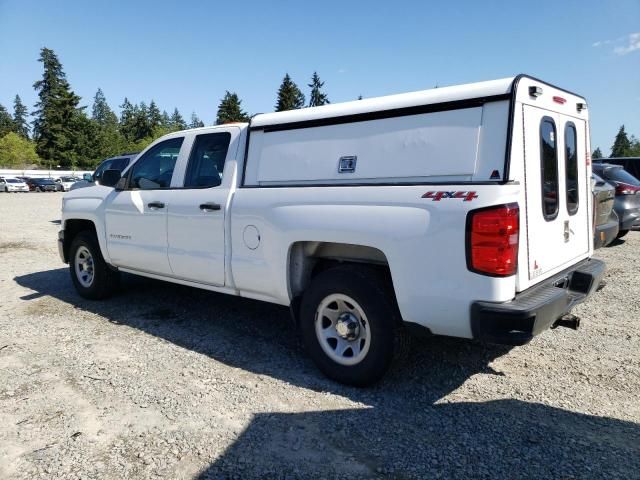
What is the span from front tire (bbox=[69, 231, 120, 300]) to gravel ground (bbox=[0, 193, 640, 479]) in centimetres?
67

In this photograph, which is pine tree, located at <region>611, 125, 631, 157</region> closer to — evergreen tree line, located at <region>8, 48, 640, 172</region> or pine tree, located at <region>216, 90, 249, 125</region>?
evergreen tree line, located at <region>8, 48, 640, 172</region>

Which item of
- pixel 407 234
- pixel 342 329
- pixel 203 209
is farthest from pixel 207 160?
pixel 407 234

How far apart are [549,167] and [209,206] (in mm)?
2834

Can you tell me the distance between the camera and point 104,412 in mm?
3377

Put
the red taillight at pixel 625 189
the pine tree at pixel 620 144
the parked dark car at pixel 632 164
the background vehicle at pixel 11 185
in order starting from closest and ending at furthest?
the red taillight at pixel 625 189 → the parked dark car at pixel 632 164 → the background vehicle at pixel 11 185 → the pine tree at pixel 620 144

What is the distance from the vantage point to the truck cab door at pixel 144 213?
4.97 meters

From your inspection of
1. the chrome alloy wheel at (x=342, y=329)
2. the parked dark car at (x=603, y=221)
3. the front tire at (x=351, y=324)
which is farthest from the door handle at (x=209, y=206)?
the parked dark car at (x=603, y=221)

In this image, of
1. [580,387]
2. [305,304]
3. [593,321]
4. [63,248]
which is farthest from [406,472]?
[63,248]

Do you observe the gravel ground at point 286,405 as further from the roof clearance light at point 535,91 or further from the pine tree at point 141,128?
the pine tree at point 141,128

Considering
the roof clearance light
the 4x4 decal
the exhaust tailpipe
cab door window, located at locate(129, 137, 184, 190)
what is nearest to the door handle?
cab door window, located at locate(129, 137, 184, 190)

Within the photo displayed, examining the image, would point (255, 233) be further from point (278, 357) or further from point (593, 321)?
point (593, 321)

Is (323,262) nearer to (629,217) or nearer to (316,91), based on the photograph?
(629,217)

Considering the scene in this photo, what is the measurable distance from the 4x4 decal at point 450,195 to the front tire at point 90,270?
14.5 feet

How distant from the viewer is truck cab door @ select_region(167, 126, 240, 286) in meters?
4.37
